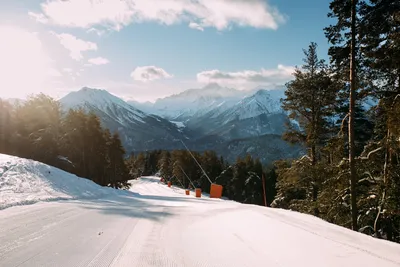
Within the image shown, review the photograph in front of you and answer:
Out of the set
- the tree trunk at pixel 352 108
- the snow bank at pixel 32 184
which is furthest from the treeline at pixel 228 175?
the tree trunk at pixel 352 108

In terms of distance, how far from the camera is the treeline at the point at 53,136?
40250 millimetres

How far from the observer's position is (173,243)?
223 inches

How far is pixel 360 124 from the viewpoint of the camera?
30859mm

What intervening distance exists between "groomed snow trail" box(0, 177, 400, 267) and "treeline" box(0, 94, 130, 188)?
112 feet

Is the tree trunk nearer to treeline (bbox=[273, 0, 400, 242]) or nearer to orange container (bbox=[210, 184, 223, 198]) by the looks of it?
treeline (bbox=[273, 0, 400, 242])

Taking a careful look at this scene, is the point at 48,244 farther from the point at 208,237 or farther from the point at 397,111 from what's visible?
the point at 397,111

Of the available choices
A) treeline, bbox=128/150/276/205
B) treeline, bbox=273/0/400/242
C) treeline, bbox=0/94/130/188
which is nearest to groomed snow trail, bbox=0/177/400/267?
treeline, bbox=273/0/400/242

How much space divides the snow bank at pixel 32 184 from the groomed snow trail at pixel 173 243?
1.97 metres

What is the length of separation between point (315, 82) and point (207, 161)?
71.7 metres

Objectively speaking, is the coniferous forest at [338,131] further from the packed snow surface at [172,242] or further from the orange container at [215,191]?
the packed snow surface at [172,242]

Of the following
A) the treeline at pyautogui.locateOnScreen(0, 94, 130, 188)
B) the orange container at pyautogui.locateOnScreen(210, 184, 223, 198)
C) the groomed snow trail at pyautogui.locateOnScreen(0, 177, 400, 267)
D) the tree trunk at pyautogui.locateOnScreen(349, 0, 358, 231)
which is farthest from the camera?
the treeline at pyautogui.locateOnScreen(0, 94, 130, 188)

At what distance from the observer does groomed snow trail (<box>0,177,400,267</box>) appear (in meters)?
4.50

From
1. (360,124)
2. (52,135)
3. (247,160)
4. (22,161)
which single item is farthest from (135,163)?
(22,161)

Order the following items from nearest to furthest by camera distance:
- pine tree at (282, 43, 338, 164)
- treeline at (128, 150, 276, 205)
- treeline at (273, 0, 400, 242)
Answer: treeline at (273, 0, 400, 242) < pine tree at (282, 43, 338, 164) < treeline at (128, 150, 276, 205)
